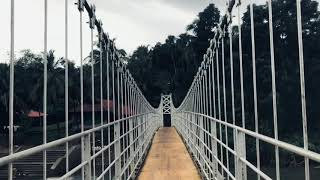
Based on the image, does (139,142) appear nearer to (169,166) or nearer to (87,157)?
(169,166)

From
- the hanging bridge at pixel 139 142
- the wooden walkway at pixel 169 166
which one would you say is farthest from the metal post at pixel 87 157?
the wooden walkway at pixel 169 166

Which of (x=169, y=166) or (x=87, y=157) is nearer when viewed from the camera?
(x=87, y=157)

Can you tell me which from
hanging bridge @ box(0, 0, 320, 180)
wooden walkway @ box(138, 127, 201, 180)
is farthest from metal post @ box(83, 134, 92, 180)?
wooden walkway @ box(138, 127, 201, 180)

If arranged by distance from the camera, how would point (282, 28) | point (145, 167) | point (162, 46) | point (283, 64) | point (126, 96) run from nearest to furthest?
point (282, 28) < point (283, 64) < point (145, 167) < point (126, 96) < point (162, 46)

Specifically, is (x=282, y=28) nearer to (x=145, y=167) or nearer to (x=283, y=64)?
(x=283, y=64)

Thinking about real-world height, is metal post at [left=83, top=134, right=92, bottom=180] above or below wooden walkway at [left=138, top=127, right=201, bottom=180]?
above

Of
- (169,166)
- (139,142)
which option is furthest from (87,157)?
(139,142)

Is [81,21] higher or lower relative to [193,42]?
lower

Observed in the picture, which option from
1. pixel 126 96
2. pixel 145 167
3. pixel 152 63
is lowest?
pixel 145 167

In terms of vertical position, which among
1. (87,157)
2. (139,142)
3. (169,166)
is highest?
(87,157)

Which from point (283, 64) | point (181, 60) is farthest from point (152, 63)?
point (283, 64)

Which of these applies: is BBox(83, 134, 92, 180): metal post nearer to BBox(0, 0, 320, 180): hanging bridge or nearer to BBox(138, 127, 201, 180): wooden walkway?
BBox(0, 0, 320, 180): hanging bridge

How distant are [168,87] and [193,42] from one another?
4.98 m

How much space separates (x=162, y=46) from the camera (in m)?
51.7
